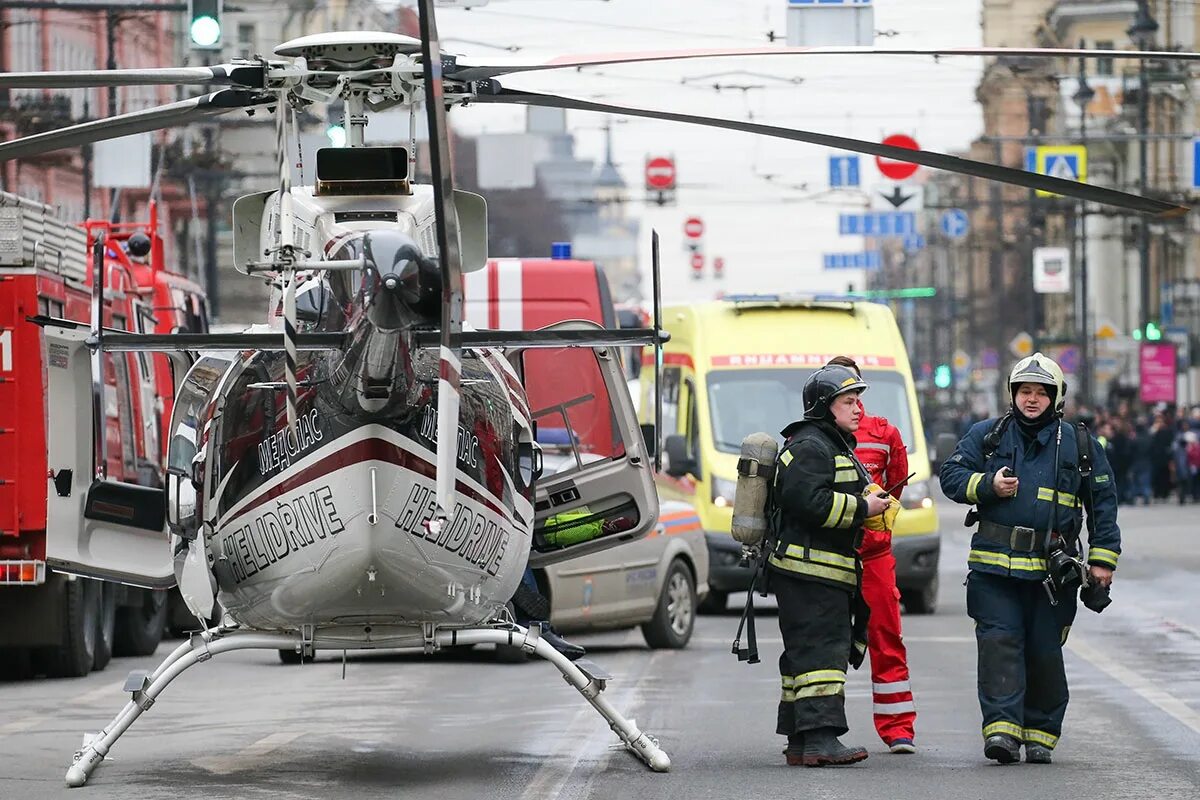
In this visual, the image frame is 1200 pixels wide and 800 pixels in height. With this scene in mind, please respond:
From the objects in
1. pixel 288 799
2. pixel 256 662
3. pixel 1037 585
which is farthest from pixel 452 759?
pixel 256 662

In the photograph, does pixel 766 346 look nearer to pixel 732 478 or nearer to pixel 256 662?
pixel 732 478

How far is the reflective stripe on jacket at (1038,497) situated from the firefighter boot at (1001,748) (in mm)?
730

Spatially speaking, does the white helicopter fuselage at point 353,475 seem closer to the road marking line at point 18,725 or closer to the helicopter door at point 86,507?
the helicopter door at point 86,507

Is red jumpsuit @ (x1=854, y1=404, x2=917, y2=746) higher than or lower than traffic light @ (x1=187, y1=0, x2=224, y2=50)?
lower

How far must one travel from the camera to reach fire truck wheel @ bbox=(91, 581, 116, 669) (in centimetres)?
1820

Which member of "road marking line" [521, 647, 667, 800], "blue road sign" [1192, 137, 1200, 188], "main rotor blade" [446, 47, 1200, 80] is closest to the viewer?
"main rotor blade" [446, 47, 1200, 80]

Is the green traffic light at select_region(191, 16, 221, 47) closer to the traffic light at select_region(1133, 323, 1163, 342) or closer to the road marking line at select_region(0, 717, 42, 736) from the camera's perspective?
the road marking line at select_region(0, 717, 42, 736)

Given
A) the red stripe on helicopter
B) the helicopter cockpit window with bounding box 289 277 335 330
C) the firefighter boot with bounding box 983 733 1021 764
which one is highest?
the helicopter cockpit window with bounding box 289 277 335 330

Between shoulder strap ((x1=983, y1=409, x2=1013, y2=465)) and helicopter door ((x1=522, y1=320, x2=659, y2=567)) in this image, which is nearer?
shoulder strap ((x1=983, y1=409, x2=1013, y2=465))

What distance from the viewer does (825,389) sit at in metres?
11.6

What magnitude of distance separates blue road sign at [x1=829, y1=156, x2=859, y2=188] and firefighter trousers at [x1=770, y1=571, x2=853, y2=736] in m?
36.4

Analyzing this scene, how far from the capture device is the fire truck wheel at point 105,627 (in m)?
18.2

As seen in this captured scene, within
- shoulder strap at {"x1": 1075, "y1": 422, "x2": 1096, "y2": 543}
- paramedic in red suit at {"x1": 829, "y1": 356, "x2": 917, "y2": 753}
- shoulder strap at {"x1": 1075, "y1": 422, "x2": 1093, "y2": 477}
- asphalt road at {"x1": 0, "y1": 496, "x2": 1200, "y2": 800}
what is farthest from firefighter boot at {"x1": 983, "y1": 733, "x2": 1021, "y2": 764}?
shoulder strap at {"x1": 1075, "y1": 422, "x2": 1093, "y2": 477}

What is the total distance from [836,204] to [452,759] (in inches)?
1634
